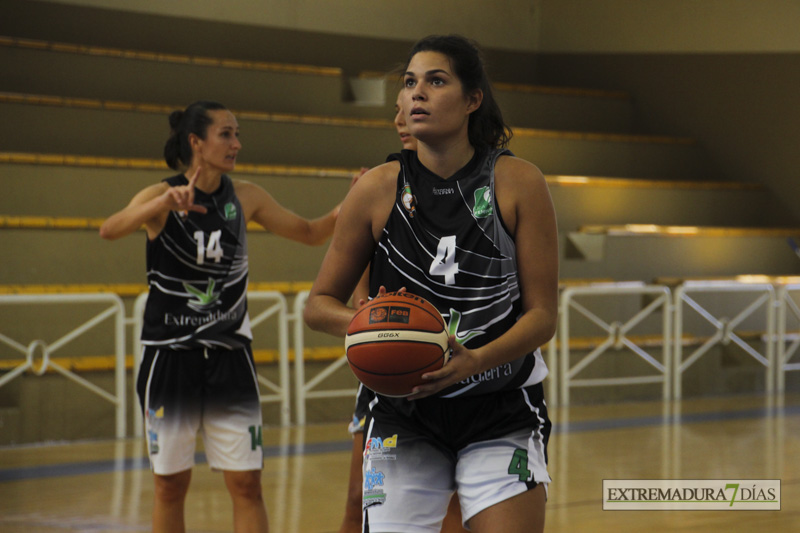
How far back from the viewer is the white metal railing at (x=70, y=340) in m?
6.54

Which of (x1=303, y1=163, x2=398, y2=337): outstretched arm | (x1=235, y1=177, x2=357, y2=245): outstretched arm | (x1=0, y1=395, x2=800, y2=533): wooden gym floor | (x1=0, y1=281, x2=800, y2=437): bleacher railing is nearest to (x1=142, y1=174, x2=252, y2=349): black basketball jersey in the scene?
(x1=235, y1=177, x2=357, y2=245): outstretched arm

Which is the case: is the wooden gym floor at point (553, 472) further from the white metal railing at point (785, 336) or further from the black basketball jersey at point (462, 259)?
the black basketball jersey at point (462, 259)

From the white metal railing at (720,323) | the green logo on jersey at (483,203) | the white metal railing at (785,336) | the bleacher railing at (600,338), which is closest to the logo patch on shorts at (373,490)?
the green logo on jersey at (483,203)

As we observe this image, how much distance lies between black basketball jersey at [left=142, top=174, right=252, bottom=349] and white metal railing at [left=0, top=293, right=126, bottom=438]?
305 centimetres

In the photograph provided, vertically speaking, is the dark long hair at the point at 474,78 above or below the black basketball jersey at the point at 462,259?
above

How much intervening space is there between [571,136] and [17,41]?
208 inches

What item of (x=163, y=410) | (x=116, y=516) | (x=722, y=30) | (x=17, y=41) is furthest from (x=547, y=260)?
(x=722, y=30)

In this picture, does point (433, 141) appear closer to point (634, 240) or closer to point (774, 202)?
point (634, 240)

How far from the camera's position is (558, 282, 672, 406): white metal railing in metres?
8.16

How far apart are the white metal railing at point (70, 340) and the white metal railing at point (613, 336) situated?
342 centimetres

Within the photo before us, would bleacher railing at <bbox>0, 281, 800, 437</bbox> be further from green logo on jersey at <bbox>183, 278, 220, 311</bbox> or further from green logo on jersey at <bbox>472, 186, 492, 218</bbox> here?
green logo on jersey at <bbox>472, 186, 492, 218</bbox>

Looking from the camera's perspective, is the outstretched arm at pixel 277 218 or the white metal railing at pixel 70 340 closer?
the outstretched arm at pixel 277 218

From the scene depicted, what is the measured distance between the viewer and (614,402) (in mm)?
8477

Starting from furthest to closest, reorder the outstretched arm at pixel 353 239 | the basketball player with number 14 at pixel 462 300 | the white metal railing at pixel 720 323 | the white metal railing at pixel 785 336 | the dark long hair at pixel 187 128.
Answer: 1. the white metal railing at pixel 785 336
2. the white metal railing at pixel 720 323
3. the dark long hair at pixel 187 128
4. the outstretched arm at pixel 353 239
5. the basketball player with number 14 at pixel 462 300
